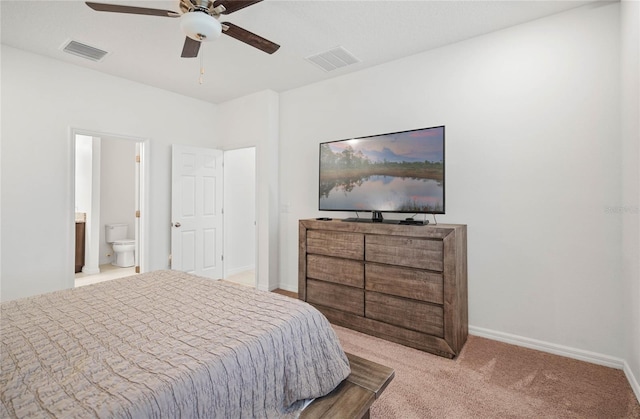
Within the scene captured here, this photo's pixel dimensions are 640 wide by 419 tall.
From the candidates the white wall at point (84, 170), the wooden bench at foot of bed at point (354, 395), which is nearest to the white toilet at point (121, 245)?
the white wall at point (84, 170)

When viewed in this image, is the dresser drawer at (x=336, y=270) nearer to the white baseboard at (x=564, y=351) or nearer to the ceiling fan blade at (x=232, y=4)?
the white baseboard at (x=564, y=351)

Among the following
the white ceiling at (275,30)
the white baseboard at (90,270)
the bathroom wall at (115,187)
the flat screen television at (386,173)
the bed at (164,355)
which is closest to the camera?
the bed at (164,355)

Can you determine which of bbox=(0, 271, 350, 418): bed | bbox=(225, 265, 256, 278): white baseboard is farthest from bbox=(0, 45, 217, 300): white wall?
bbox=(225, 265, 256, 278): white baseboard

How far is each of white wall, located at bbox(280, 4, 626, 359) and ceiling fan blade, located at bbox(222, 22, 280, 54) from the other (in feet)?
5.36

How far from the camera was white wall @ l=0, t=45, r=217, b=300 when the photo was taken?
2.95 m

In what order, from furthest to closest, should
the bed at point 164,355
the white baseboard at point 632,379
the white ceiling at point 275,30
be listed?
the white ceiling at point 275,30 < the white baseboard at point 632,379 < the bed at point 164,355

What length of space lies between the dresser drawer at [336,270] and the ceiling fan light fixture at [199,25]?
217 cm

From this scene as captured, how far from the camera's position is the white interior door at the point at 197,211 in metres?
4.20

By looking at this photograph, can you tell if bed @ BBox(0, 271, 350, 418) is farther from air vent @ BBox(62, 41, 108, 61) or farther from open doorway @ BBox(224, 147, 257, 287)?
open doorway @ BBox(224, 147, 257, 287)

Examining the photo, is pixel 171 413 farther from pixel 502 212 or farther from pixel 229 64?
pixel 229 64

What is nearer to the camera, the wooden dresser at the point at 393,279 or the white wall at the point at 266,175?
the wooden dresser at the point at 393,279

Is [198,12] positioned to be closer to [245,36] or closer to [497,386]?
[245,36]

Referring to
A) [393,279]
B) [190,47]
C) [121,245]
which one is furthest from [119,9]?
[121,245]

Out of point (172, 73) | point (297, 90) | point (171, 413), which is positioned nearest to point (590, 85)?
point (297, 90)
